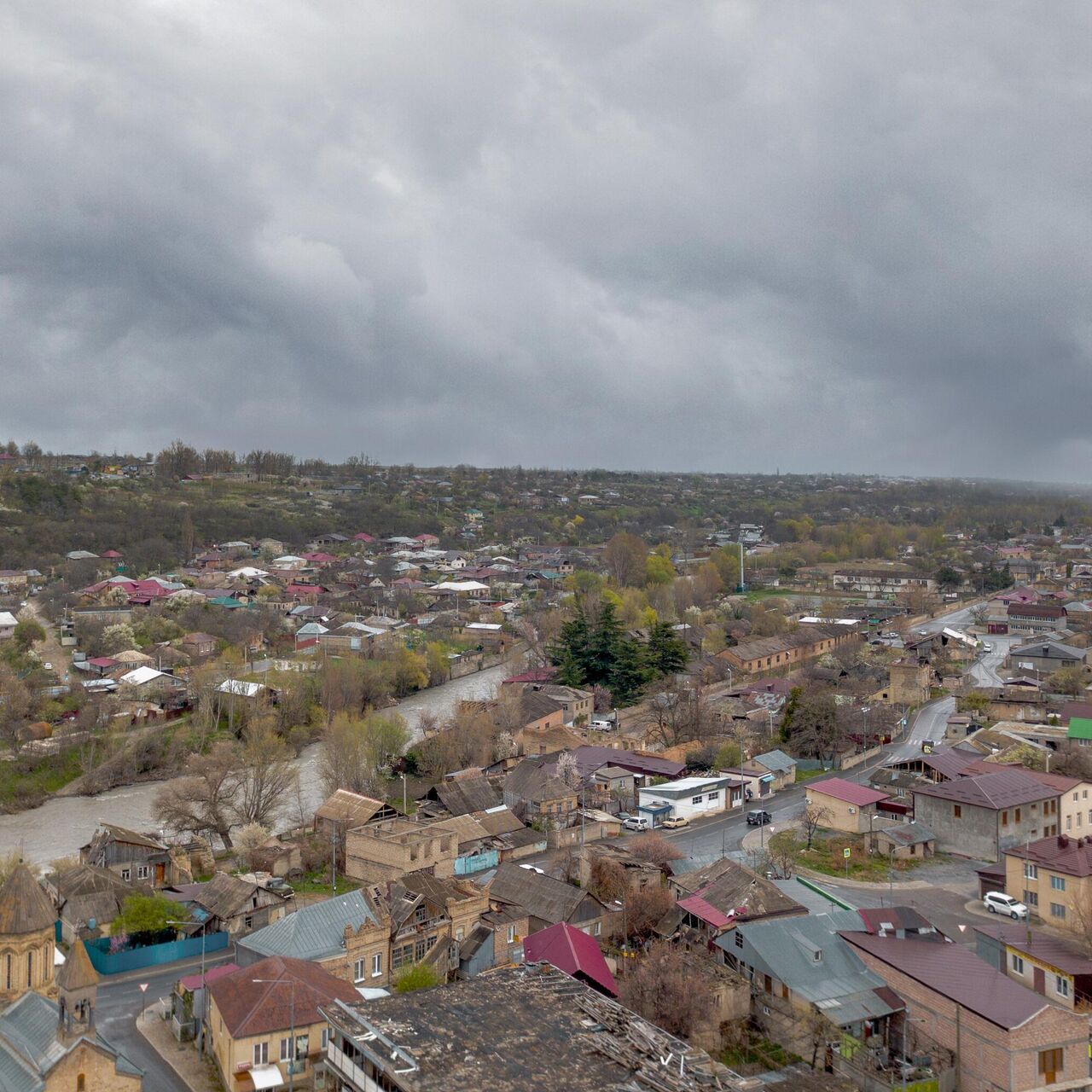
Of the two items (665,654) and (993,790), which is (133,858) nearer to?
(993,790)

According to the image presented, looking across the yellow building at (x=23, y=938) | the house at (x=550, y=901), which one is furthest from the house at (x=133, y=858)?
the yellow building at (x=23, y=938)

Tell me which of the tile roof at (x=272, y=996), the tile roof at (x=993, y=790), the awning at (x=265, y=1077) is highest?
the tile roof at (x=993, y=790)

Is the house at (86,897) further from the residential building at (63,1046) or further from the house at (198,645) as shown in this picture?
the house at (198,645)

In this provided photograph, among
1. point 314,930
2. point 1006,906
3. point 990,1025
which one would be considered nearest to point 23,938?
point 314,930

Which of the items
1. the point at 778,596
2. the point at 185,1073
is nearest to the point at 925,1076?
the point at 185,1073

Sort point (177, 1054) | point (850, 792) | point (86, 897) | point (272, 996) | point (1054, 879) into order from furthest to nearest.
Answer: point (850, 792)
point (86, 897)
point (1054, 879)
point (177, 1054)
point (272, 996)

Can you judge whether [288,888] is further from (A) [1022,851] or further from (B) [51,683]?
(B) [51,683]
